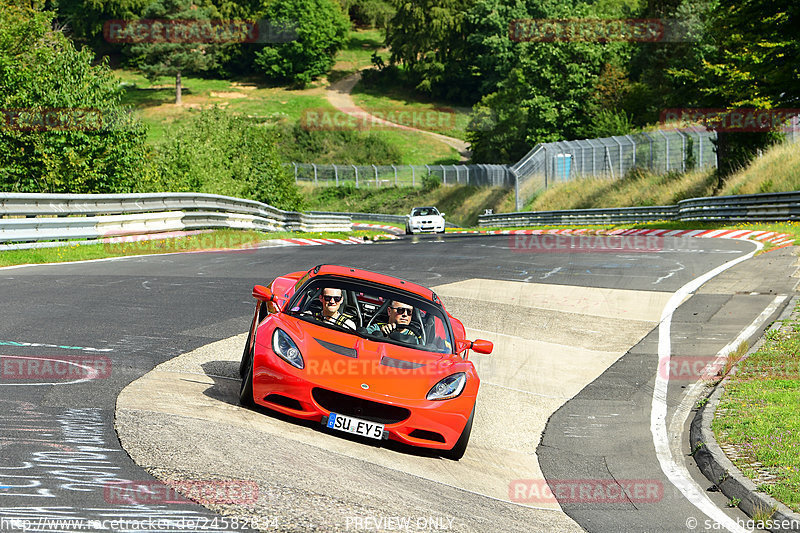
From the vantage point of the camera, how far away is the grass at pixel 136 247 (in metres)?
18.0

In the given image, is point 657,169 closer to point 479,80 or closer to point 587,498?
point 587,498

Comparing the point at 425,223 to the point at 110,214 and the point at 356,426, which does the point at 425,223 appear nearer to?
the point at 110,214

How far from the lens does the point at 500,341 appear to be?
12.7 meters

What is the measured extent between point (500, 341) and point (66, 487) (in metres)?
8.26

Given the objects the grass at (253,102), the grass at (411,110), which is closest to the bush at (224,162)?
the grass at (253,102)

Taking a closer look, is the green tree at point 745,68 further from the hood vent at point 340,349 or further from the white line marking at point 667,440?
the hood vent at point 340,349

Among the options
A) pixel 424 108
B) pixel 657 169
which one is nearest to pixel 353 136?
pixel 424 108

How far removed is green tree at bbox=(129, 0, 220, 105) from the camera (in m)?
111

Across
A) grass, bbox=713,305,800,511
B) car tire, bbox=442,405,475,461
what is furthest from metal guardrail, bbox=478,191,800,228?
car tire, bbox=442,405,475,461

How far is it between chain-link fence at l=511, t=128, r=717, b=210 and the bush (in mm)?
15605

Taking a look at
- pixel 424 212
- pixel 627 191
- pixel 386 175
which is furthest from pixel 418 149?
pixel 424 212

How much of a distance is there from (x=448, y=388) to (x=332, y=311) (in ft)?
4.41

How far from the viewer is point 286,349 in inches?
299

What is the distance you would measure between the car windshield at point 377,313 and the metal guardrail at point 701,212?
23.7 metres
